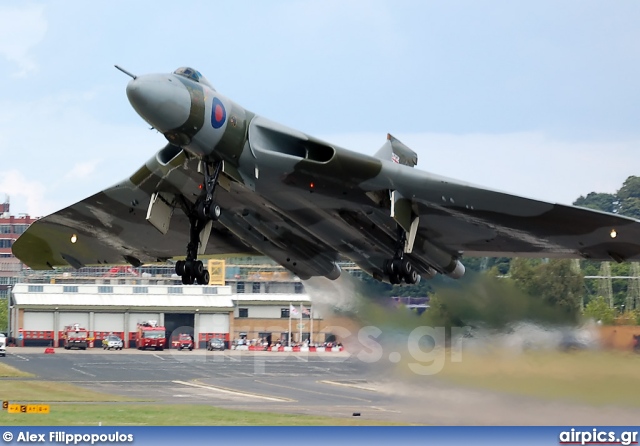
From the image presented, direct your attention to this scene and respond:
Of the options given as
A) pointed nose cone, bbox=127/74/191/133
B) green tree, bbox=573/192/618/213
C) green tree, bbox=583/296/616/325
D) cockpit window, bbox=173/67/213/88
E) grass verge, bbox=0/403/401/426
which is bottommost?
grass verge, bbox=0/403/401/426

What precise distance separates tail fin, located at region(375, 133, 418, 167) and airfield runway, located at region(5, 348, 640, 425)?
490 cm

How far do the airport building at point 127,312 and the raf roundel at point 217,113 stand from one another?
23.5m

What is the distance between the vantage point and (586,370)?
2194 cm

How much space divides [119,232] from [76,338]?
3197 centimetres

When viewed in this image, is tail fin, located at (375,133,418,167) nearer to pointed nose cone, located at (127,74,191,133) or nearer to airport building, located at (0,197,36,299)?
pointed nose cone, located at (127,74,191,133)

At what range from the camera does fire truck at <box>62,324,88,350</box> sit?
54094 millimetres

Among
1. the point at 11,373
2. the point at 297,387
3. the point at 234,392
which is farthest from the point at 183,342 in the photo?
the point at 234,392

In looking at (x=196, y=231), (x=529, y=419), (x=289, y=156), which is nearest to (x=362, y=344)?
(x=529, y=419)

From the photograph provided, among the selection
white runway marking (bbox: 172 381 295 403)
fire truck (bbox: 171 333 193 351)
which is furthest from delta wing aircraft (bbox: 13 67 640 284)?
fire truck (bbox: 171 333 193 351)

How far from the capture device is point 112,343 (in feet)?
176

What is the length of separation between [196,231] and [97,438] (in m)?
4.72

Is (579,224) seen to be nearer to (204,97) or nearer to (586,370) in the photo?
(586,370)

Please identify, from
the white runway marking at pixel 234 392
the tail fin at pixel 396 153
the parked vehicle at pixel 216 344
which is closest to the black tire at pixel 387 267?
the tail fin at pixel 396 153

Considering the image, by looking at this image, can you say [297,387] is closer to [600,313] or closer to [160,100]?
[600,313]
